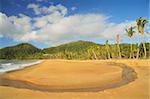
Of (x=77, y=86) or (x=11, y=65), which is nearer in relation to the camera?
(x=77, y=86)

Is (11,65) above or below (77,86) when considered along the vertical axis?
above

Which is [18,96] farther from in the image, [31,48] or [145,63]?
[31,48]

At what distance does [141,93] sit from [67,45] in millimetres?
144606

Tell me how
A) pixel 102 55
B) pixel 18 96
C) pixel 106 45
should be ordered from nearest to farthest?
pixel 18 96 → pixel 106 45 → pixel 102 55

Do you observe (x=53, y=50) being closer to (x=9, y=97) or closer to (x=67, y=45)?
(x=67, y=45)

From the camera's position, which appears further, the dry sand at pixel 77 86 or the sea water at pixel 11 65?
the sea water at pixel 11 65

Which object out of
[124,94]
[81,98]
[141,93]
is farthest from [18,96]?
[141,93]

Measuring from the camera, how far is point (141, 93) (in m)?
7.54

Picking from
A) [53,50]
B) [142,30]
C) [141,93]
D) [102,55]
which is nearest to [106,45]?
[102,55]

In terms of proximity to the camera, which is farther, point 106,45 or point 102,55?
point 102,55

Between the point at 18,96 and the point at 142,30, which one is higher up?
the point at 142,30

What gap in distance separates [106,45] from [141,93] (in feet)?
158

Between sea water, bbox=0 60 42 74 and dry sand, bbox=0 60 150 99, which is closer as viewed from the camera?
dry sand, bbox=0 60 150 99

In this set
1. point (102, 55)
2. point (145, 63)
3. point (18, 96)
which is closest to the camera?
point (18, 96)
